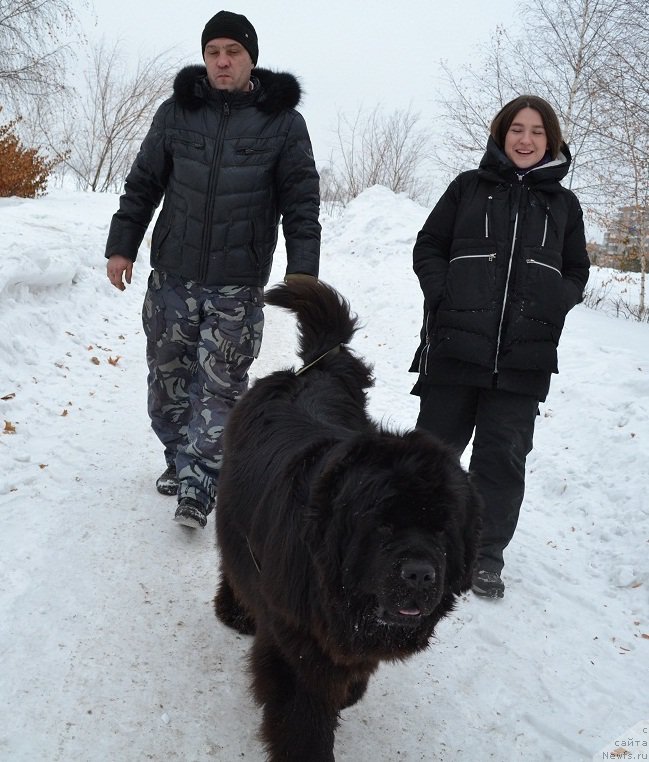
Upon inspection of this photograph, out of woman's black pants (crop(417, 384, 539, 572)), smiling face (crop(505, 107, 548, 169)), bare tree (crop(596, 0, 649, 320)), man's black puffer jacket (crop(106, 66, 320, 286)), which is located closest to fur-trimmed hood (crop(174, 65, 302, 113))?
man's black puffer jacket (crop(106, 66, 320, 286))

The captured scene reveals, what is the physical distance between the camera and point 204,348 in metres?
3.52

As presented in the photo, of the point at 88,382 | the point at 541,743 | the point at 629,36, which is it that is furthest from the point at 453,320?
the point at 629,36

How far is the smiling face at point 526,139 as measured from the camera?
3.15 meters

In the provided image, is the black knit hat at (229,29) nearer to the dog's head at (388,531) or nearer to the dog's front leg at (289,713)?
the dog's head at (388,531)

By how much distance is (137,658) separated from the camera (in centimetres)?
248

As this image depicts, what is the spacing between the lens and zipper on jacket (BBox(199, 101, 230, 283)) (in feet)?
10.9

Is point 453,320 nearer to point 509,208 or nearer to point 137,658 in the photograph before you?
point 509,208

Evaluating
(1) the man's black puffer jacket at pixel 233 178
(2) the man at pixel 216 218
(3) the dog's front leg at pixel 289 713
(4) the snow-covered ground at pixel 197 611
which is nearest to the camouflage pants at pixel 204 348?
(2) the man at pixel 216 218

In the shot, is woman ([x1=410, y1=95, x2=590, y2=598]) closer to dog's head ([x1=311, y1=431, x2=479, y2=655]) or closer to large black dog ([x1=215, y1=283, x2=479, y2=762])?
large black dog ([x1=215, y1=283, x2=479, y2=762])

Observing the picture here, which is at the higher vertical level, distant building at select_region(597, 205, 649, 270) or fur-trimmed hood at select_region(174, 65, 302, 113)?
distant building at select_region(597, 205, 649, 270)

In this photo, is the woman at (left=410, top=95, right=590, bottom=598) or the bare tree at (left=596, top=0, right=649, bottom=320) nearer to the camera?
the woman at (left=410, top=95, right=590, bottom=598)

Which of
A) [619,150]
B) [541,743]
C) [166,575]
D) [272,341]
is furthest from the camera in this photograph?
[619,150]

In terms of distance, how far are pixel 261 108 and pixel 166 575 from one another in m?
2.50

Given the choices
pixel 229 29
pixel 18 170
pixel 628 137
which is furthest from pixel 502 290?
pixel 18 170
